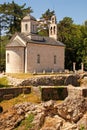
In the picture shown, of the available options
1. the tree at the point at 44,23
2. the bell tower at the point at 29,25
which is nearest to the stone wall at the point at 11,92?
the bell tower at the point at 29,25

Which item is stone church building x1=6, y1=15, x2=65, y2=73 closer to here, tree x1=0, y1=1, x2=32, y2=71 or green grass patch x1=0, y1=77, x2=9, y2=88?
green grass patch x1=0, y1=77, x2=9, y2=88

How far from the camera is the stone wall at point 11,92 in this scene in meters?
31.8

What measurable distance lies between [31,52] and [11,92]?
16619 millimetres

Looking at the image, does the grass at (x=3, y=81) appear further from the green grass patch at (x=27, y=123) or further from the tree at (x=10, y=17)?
the tree at (x=10, y=17)

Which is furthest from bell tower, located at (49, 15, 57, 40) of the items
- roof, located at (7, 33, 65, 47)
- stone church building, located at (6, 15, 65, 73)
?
roof, located at (7, 33, 65, 47)

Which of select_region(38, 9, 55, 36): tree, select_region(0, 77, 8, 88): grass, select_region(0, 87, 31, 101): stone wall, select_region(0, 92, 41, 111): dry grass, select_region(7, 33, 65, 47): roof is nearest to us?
select_region(0, 92, 41, 111): dry grass

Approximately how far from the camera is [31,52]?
48500 millimetres

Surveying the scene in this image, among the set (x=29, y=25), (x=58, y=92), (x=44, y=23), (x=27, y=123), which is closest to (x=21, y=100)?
(x=58, y=92)

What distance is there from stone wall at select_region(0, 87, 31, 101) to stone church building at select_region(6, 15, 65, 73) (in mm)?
13988

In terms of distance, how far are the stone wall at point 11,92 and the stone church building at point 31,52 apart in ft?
A: 45.9

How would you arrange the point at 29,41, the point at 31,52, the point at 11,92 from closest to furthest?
the point at 11,92, the point at 29,41, the point at 31,52

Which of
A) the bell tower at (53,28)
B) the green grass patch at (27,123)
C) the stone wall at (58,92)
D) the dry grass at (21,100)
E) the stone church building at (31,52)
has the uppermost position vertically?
the bell tower at (53,28)

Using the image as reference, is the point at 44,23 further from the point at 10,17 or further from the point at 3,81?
the point at 3,81

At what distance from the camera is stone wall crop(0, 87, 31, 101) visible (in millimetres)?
31772
